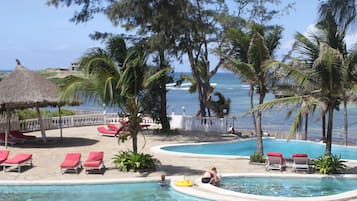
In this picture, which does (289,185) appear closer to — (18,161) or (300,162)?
(300,162)

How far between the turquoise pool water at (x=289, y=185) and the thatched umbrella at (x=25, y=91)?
31.7 feet

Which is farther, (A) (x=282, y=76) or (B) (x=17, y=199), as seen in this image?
(A) (x=282, y=76)

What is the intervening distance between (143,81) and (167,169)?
297 cm

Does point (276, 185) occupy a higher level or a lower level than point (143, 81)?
lower

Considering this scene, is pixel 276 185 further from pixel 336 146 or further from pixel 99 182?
pixel 336 146

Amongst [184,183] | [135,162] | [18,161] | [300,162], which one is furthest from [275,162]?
[18,161]

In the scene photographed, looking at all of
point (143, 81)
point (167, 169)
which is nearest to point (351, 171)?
point (167, 169)

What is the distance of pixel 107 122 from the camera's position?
29.8 meters

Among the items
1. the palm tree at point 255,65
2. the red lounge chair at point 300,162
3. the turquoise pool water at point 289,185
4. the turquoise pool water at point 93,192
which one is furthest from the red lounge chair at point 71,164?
the red lounge chair at point 300,162

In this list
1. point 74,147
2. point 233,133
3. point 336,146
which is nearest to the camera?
point 74,147

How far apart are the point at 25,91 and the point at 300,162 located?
11.7 m

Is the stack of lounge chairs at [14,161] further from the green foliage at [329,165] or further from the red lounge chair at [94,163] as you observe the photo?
the green foliage at [329,165]

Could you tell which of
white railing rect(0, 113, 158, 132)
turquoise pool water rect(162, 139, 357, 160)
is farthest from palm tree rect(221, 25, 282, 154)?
white railing rect(0, 113, 158, 132)

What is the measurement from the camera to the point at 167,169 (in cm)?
1530
